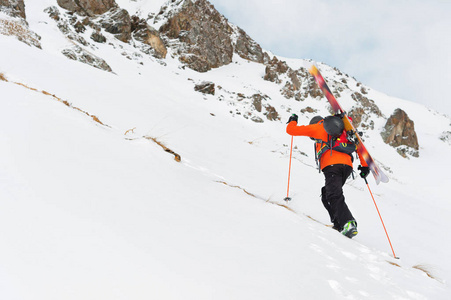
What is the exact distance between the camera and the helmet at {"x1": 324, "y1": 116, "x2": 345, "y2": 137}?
3.04m

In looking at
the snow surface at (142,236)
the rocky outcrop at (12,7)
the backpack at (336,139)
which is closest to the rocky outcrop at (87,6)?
the rocky outcrop at (12,7)

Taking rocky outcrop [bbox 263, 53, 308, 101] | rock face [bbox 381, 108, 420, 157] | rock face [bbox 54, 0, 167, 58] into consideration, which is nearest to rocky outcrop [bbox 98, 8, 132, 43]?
rock face [bbox 54, 0, 167, 58]

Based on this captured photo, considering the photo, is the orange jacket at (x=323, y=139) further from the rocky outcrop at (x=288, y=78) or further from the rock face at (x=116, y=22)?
the rocky outcrop at (x=288, y=78)

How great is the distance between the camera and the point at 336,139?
10.5 feet

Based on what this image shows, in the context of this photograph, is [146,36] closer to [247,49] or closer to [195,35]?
[195,35]

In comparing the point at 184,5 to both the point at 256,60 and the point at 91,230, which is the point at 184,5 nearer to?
the point at 256,60

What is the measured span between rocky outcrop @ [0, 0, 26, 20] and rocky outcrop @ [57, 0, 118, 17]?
363 inches

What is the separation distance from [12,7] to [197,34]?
1888 cm

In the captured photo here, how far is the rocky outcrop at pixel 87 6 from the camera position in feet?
69.2

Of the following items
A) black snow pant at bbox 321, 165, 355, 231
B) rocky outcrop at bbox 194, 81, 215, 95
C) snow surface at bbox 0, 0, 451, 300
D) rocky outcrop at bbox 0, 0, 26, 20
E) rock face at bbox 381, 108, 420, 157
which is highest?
rock face at bbox 381, 108, 420, 157

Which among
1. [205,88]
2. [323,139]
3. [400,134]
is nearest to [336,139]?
[323,139]

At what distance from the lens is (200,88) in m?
18.1

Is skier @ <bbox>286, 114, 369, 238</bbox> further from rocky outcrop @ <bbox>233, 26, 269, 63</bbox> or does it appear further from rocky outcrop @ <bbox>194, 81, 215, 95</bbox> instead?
rocky outcrop @ <bbox>233, 26, 269, 63</bbox>

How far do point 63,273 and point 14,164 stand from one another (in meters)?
0.69
